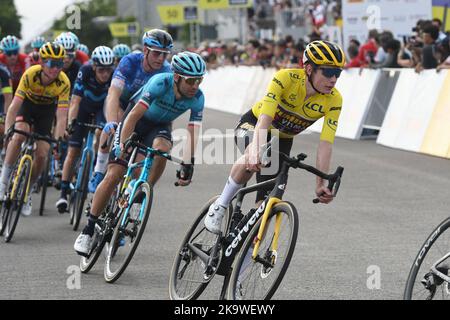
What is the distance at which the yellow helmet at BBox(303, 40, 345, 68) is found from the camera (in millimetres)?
7188

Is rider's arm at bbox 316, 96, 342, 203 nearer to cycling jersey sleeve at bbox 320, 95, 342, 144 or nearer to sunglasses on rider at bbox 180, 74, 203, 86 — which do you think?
cycling jersey sleeve at bbox 320, 95, 342, 144

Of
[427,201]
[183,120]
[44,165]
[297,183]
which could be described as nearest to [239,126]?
[44,165]

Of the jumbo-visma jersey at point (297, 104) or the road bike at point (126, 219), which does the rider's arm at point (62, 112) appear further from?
the jumbo-visma jersey at point (297, 104)

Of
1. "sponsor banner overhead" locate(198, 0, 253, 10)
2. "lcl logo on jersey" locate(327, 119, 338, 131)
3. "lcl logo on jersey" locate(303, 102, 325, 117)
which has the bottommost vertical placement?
"sponsor banner overhead" locate(198, 0, 253, 10)

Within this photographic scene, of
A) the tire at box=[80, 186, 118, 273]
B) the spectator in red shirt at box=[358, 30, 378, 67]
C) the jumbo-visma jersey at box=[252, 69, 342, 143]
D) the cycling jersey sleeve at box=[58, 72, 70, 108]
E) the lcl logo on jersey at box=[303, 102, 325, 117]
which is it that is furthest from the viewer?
the spectator in red shirt at box=[358, 30, 378, 67]

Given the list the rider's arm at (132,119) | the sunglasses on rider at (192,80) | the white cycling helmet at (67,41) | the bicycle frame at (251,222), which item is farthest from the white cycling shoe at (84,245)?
the white cycling helmet at (67,41)

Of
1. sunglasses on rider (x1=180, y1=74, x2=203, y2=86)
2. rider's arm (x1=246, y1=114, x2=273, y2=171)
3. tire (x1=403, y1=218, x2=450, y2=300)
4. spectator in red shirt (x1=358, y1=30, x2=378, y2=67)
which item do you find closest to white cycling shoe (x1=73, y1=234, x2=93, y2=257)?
sunglasses on rider (x1=180, y1=74, x2=203, y2=86)

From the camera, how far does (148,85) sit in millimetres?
8945

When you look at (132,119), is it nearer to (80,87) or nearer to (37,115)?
(37,115)

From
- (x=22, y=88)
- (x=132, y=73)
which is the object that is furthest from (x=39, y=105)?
(x=132, y=73)

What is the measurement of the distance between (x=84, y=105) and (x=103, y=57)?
3.20ft

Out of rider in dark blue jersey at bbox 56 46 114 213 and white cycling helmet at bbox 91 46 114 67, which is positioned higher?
white cycling helmet at bbox 91 46 114 67

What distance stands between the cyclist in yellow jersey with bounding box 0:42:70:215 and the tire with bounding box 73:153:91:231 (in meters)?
0.44

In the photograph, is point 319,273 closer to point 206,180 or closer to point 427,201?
point 427,201
